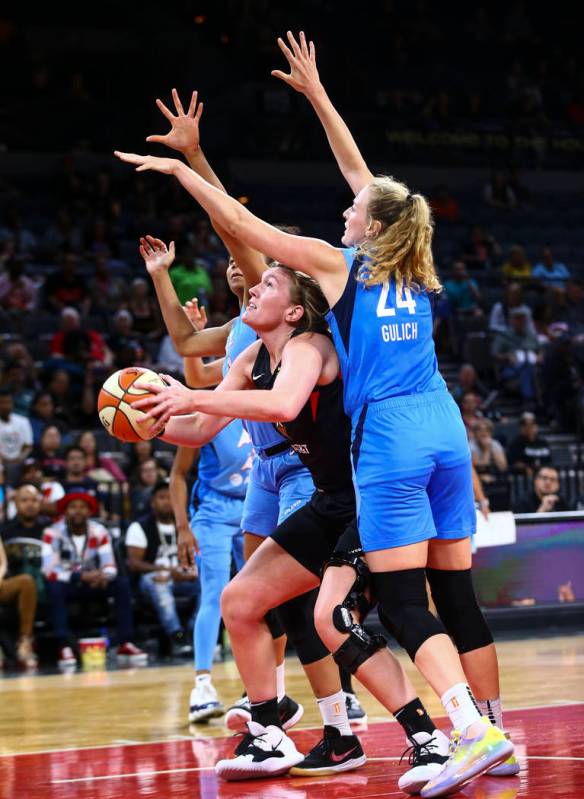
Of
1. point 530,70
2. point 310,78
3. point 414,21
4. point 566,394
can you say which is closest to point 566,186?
point 530,70

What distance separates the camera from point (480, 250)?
19422mm

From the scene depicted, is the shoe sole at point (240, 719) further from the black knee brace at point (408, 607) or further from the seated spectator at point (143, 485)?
the seated spectator at point (143, 485)

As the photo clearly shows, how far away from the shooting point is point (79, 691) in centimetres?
850

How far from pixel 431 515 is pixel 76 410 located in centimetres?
924

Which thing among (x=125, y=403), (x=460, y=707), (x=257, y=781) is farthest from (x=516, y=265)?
(x=460, y=707)

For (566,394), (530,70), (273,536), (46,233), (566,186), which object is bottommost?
(273,536)

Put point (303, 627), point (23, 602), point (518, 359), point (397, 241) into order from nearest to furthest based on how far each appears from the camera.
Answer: point (397, 241) < point (303, 627) < point (23, 602) < point (518, 359)

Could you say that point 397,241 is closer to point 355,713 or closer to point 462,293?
point 355,713

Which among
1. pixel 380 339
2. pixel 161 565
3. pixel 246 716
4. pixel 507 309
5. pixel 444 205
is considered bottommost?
pixel 246 716

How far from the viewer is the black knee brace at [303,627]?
206 inches

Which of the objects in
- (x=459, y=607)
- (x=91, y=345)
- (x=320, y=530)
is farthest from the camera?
(x=91, y=345)

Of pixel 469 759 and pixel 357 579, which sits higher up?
pixel 357 579

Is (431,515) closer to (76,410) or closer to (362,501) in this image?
(362,501)

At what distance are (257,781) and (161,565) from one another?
6.04 m
